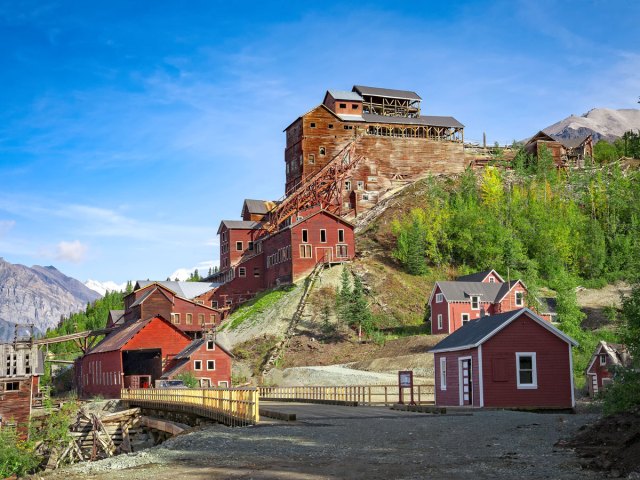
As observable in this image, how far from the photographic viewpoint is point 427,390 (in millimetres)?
50312

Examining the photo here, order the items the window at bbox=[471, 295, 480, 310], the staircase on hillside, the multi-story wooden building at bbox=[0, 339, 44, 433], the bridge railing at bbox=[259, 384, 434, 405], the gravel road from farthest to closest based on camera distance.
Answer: the window at bbox=[471, 295, 480, 310] → the staircase on hillside → the multi-story wooden building at bbox=[0, 339, 44, 433] → the bridge railing at bbox=[259, 384, 434, 405] → the gravel road

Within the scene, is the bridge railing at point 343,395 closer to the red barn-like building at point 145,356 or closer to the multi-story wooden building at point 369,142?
the red barn-like building at point 145,356

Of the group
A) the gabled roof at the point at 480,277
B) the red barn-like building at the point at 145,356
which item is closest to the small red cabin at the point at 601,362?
the gabled roof at the point at 480,277

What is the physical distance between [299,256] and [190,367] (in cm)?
2670

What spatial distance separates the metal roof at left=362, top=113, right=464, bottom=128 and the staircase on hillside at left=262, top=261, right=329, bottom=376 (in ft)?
106

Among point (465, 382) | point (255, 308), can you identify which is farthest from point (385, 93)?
point (465, 382)

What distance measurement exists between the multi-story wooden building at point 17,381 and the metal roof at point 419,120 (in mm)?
64103

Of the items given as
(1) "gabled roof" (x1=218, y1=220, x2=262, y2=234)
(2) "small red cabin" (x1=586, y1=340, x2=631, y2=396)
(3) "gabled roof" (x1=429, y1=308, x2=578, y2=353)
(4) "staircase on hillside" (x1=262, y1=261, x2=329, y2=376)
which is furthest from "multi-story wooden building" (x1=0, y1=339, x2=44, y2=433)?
(1) "gabled roof" (x1=218, y1=220, x2=262, y2=234)

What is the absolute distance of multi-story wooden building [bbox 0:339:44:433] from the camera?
5275 centimetres

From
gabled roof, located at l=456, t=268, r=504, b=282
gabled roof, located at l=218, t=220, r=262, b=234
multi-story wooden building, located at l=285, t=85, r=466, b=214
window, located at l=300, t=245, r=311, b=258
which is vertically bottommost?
gabled roof, located at l=456, t=268, r=504, b=282

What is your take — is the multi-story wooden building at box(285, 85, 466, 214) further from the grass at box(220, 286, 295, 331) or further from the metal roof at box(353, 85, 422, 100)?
the grass at box(220, 286, 295, 331)

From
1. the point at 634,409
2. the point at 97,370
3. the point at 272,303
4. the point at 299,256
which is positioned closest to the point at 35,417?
the point at 97,370

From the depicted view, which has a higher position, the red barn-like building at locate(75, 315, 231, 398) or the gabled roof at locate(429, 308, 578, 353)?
the gabled roof at locate(429, 308, 578, 353)

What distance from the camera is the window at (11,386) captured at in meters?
54.3
